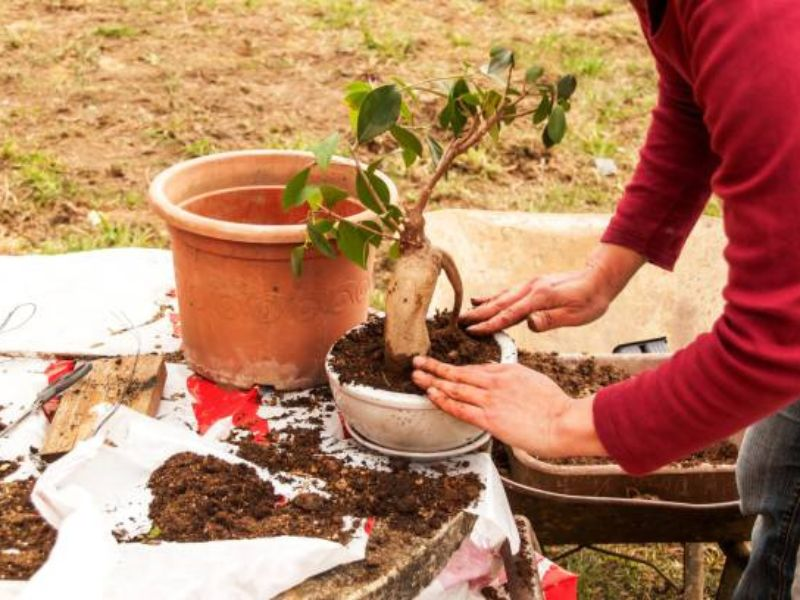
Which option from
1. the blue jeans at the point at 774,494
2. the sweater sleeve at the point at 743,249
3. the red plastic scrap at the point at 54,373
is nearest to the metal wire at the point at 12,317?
the red plastic scrap at the point at 54,373

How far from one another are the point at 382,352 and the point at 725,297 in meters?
0.56

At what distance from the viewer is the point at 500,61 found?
135 cm

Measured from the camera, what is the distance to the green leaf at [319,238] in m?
1.37

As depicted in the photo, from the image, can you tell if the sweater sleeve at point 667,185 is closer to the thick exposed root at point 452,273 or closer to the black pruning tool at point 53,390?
the thick exposed root at point 452,273

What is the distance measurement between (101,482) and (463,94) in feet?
2.44

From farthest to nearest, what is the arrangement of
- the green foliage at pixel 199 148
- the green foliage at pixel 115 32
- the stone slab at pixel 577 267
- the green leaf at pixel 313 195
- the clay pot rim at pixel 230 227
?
the green foliage at pixel 115 32
the green foliage at pixel 199 148
the stone slab at pixel 577 267
the clay pot rim at pixel 230 227
the green leaf at pixel 313 195

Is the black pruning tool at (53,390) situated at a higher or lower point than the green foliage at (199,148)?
higher

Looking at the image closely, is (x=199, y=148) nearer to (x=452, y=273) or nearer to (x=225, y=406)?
(x=225, y=406)

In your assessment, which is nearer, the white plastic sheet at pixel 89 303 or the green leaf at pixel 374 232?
the green leaf at pixel 374 232

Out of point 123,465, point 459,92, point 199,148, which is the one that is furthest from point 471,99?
point 199,148

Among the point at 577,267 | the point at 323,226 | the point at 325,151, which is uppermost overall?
the point at 325,151

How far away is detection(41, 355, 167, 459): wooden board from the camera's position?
1.42m

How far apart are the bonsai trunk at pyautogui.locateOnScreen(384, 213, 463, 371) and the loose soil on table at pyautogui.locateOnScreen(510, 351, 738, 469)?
0.54m

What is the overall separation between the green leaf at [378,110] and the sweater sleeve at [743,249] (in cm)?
38
